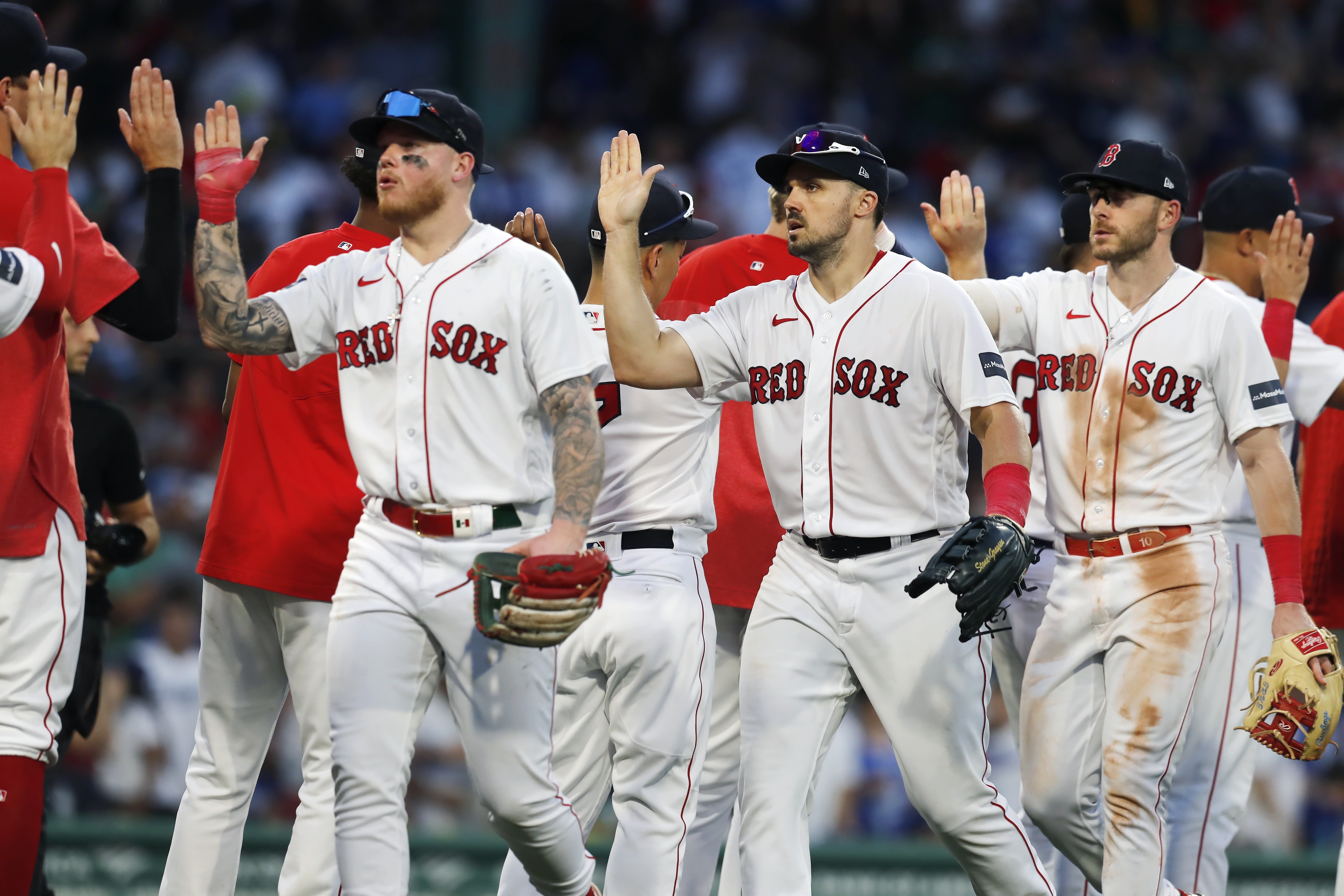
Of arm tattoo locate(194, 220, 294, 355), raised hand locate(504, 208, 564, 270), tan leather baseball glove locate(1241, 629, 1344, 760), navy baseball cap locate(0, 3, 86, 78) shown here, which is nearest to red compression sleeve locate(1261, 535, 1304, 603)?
tan leather baseball glove locate(1241, 629, 1344, 760)

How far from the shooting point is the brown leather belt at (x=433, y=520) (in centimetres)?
439

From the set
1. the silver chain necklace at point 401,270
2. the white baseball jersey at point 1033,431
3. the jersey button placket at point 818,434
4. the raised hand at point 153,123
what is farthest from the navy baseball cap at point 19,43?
the white baseball jersey at point 1033,431

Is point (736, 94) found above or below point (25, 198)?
above

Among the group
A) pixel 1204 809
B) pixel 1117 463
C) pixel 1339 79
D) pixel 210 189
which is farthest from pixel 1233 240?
pixel 1339 79

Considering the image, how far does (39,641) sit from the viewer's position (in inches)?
171

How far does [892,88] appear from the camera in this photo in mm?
14336

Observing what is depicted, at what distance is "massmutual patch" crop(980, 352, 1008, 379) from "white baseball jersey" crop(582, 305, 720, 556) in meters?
0.93

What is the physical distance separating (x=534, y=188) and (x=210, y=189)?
8.60m

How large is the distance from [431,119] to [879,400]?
59.0 inches

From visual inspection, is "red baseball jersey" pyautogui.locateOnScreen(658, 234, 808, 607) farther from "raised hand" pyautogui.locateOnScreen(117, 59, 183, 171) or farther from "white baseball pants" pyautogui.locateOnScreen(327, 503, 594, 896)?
"raised hand" pyautogui.locateOnScreen(117, 59, 183, 171)

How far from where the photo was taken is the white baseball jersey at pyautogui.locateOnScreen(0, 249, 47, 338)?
13.4ft

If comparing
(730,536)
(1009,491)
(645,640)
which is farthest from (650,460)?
(1009,491)

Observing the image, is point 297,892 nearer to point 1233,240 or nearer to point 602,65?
point 1233,240

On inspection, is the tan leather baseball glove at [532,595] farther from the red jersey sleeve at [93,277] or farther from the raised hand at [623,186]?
the red jersey sleeve at [93,277]
